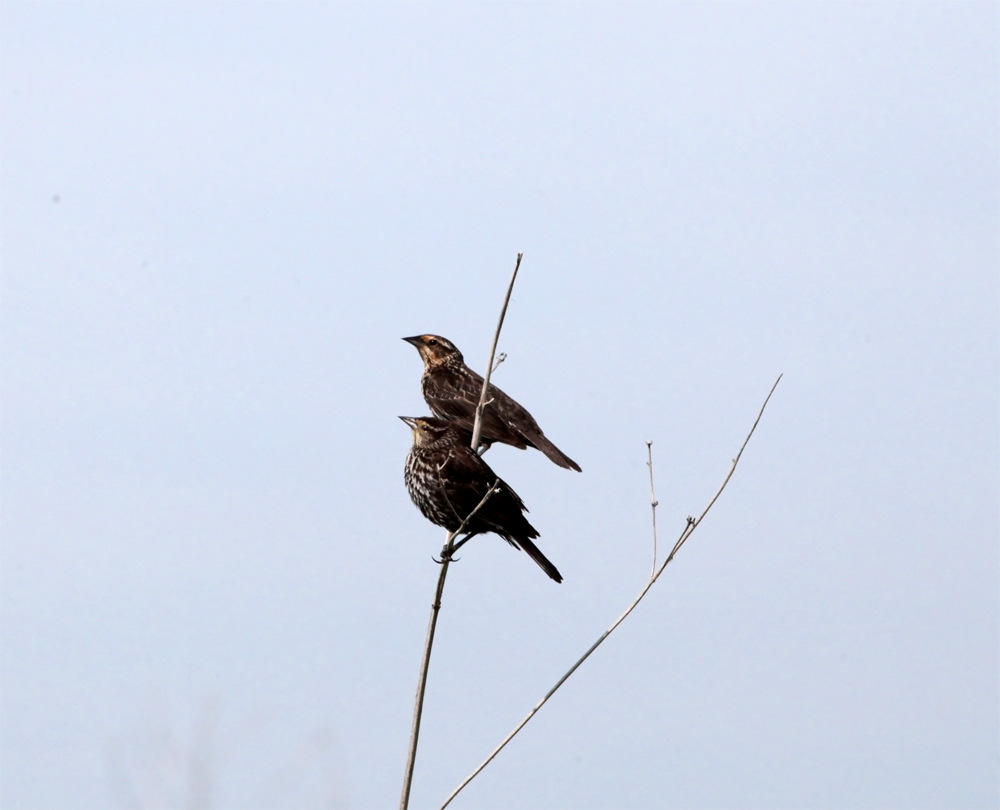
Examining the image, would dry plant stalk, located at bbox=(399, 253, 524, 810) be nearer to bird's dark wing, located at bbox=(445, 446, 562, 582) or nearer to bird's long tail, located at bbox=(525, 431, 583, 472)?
bird's dark wing, located at bbox=(445, 446, 562, 582)

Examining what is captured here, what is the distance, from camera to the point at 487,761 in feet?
15.0

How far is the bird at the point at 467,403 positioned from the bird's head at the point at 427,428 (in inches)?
13.9

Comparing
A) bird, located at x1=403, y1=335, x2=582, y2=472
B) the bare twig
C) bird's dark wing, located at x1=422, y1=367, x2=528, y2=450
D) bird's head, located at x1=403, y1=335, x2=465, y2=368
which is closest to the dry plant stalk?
the bare twig

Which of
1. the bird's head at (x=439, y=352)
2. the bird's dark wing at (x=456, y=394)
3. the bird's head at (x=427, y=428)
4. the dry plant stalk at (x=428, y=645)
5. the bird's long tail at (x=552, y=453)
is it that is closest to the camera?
the dry plant stalk at (x=428, y=645)

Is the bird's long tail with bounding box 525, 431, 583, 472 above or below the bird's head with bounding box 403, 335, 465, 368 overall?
below

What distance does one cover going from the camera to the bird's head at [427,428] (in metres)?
7.80

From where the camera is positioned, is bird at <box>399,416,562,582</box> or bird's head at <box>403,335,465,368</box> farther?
bird's head at <box>403,335,465,368</box>

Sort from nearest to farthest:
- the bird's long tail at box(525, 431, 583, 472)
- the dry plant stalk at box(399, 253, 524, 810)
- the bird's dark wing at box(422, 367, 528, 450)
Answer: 1. the dry plant stalk at box(399, 253, 524, 810)
2. the bird's long tail at box(525, 431, 583, 472)
3. the bird's dark wing at box(422, 367, 528, 450)

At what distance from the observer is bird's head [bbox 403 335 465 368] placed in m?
10.5

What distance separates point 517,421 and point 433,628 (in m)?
4.55

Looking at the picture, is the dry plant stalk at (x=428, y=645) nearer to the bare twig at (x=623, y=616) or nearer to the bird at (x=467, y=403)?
the bare twig at (x=623, y=616)

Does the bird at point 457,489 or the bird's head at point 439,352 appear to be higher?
the bird's head at point 439,352

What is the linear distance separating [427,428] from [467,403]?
2.04m

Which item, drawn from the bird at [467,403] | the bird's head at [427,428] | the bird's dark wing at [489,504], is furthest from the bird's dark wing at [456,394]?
the bird's dark wing at [489,504]
